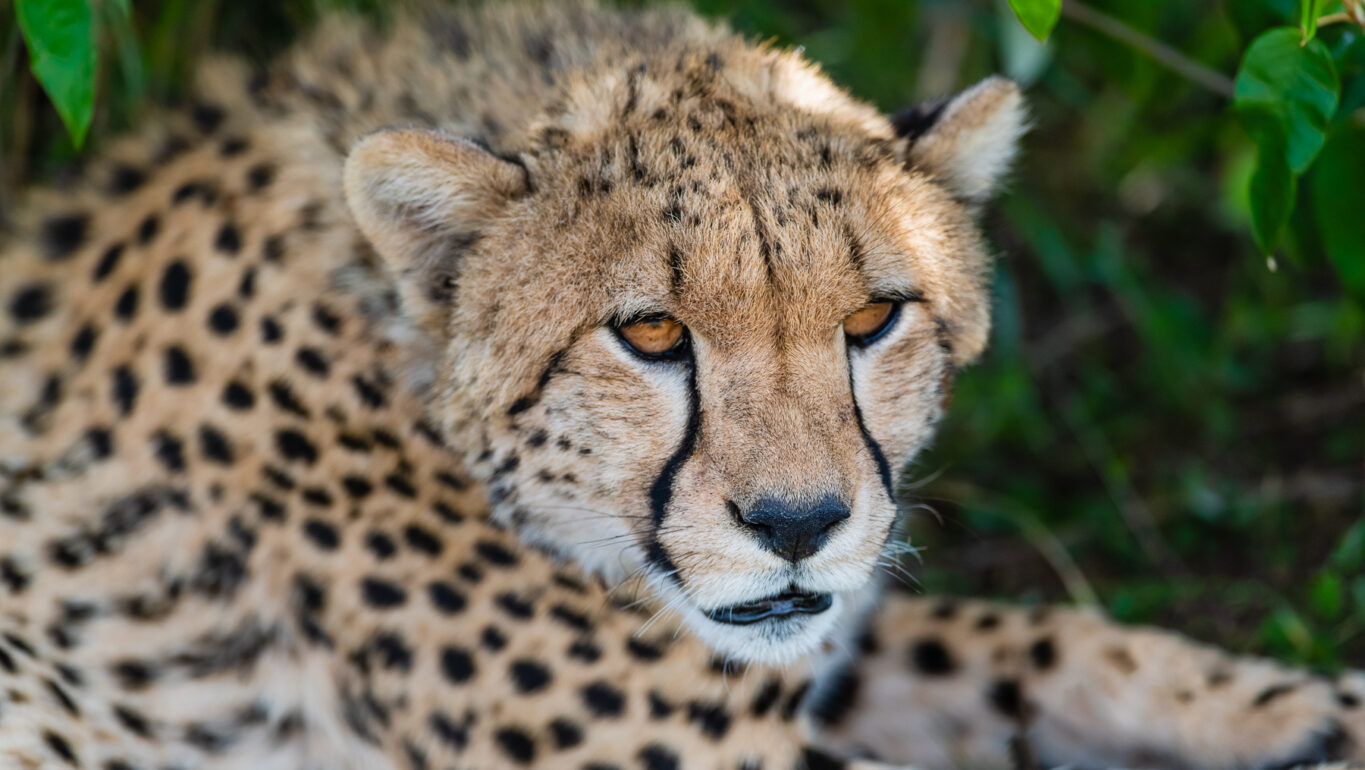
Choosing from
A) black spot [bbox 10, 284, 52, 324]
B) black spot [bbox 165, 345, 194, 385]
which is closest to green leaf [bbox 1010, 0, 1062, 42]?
black spot [bbox 165, 345, 194, 385]

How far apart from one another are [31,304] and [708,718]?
1.28 meters

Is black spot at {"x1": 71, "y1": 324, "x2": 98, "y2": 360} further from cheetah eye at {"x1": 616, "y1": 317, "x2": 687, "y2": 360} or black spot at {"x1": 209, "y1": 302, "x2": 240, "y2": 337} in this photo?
cheetah eye at {"x1": 616, "y1": 317, "x2": 687, "y2": 360}

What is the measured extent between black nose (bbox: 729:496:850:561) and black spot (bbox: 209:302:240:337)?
0.90 meters

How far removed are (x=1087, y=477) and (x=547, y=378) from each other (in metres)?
1.86

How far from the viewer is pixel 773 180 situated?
1.78 meters

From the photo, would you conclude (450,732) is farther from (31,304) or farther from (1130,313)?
(1130,313)

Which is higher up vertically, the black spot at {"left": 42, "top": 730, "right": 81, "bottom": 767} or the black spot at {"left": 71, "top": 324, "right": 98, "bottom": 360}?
the black spot at {"left": 71, "top": 324, "right": 98, "bottom": 360}

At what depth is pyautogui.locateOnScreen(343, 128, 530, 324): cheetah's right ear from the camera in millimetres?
1774

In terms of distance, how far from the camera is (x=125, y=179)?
7.53 ft

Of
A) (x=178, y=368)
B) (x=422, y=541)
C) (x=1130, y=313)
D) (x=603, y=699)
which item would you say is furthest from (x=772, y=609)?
(x=1130, y=313)

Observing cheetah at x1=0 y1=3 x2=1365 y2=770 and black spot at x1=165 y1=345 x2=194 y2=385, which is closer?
cheetah at x1=0 y1=3 x2=1365 y2=770

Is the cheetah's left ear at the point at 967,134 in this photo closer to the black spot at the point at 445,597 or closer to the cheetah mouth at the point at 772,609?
the cheetah mouth at the point at 772,609

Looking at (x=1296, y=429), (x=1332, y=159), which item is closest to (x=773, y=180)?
(x=1332, y=159)

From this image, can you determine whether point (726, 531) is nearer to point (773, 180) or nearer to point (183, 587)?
point (773, 180)
